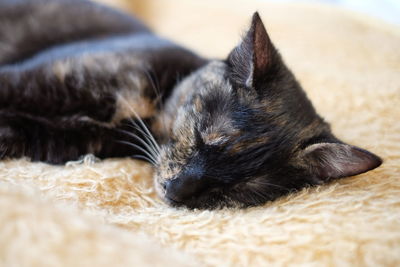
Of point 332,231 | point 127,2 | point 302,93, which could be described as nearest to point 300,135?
point 302,93

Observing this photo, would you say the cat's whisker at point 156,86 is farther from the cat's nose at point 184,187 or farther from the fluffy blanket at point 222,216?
the cat's nose at point 184,187

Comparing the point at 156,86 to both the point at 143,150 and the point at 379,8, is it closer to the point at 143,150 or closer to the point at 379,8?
the point at 143,150

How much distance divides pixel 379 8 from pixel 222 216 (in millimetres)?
2165

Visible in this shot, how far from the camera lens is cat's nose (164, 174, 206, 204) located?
2.65 ft

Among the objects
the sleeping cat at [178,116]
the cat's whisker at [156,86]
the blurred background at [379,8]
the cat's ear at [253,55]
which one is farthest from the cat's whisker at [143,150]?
the blurred background at [379,8]

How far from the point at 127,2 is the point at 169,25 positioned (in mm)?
392

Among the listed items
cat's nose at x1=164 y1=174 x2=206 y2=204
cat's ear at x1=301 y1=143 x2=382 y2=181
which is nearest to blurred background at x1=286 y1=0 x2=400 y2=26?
cat's ear at x1=301 y1=143 x2=382 y2=181

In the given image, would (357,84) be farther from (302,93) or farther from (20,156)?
(20,156)

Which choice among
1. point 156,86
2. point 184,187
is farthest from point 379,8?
point 184,187

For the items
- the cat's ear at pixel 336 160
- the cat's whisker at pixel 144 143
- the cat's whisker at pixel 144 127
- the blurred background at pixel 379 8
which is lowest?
the cat's whisker at pixel 144 143

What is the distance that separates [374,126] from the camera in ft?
3.66

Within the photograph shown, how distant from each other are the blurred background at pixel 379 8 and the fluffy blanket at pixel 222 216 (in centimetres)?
88

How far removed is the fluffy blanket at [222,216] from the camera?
501 millimetres

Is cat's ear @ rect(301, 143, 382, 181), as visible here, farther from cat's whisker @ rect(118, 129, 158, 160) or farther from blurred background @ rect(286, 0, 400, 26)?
blurred background @ rect(286, 0, 400, 26)
